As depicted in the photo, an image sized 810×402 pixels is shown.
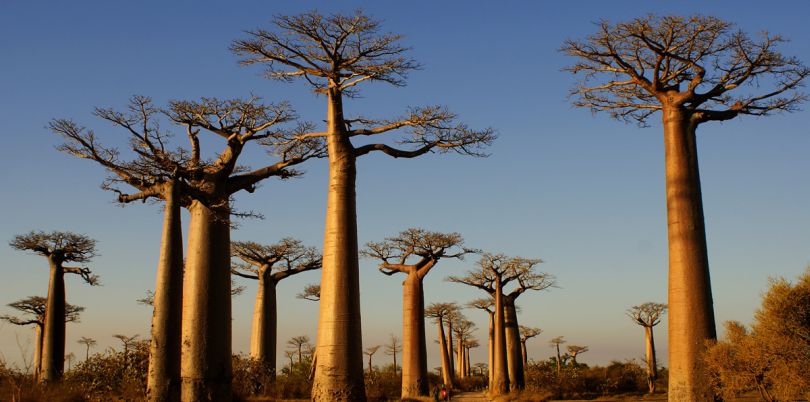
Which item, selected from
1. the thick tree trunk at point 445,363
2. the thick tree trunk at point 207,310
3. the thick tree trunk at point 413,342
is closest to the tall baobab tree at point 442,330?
the thick tree trunk at point 445,363

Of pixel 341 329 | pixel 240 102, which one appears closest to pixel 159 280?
pixel 341 329

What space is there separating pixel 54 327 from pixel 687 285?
1647 cm

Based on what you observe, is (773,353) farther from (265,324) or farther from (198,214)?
(265,324)

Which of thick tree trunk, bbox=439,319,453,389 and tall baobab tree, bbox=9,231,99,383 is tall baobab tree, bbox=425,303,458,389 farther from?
tall baobab tree, bbox=9,231,99,383

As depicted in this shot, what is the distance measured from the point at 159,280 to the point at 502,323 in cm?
1516

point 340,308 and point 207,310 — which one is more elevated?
point 207,310

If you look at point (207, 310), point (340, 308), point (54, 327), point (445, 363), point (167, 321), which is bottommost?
point (445, 363)

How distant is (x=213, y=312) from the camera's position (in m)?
11.4

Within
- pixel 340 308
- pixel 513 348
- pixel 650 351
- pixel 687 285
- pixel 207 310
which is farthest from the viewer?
pixel 650 351

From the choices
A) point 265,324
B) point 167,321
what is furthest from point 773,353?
point 265,324

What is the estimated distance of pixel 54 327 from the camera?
2045 centimetres

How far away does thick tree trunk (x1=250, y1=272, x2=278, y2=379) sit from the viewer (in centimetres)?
2180

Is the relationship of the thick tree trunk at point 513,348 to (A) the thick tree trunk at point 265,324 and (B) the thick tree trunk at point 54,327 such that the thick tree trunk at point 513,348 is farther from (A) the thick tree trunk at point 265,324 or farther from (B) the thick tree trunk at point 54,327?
(B) the thick tree trunk at point 54,327

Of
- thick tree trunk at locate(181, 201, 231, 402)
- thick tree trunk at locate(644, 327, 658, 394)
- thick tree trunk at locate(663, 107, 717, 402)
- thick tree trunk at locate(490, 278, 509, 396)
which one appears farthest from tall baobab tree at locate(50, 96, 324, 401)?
thick tree trunk at locate(644, 327, 658, 394)
